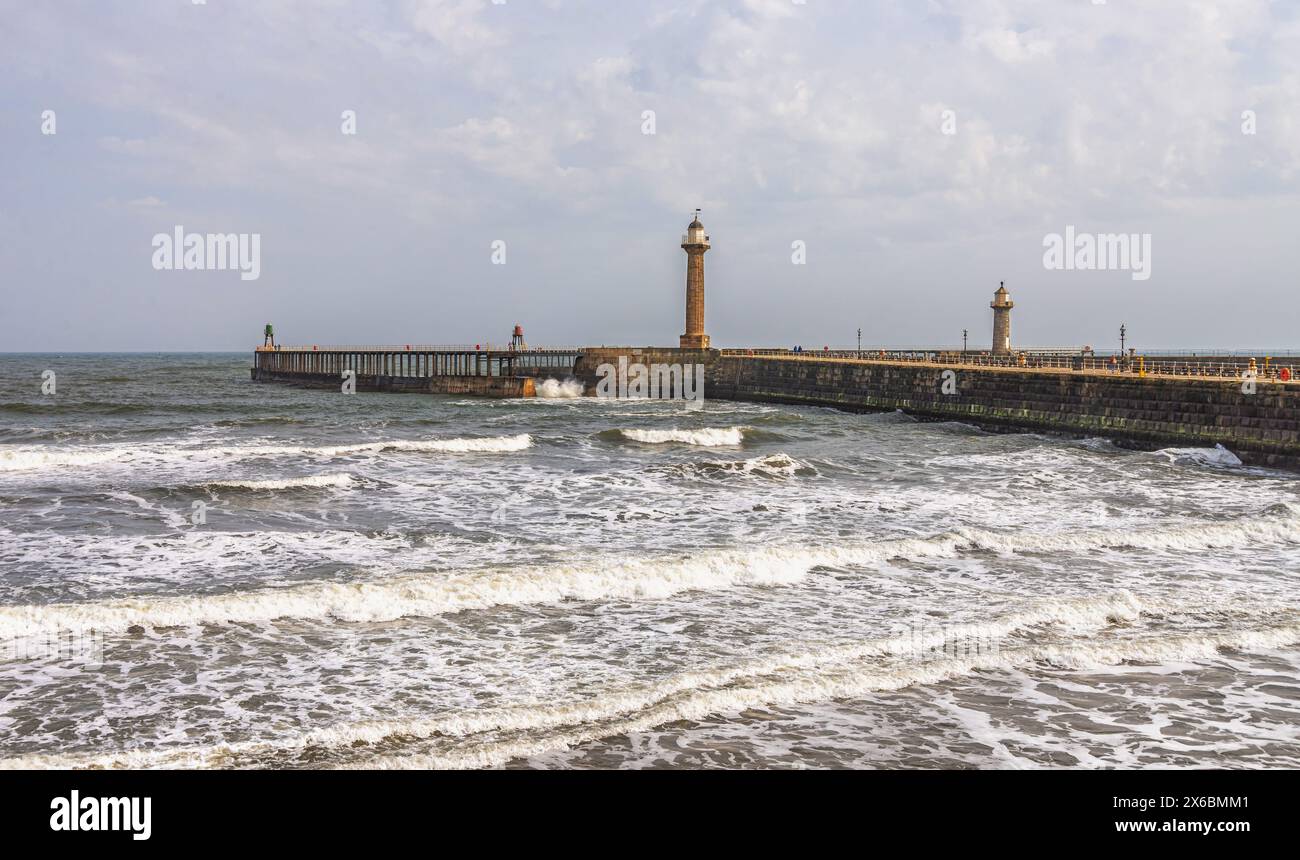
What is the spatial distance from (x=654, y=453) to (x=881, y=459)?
566 cm

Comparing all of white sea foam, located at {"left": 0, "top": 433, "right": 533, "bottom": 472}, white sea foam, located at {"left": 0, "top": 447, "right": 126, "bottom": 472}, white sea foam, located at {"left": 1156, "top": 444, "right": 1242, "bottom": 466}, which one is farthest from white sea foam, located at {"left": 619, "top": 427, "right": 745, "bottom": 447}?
white sea foam, located at {"left": 0, "top": 447, "right": 126, "bottom": 472}

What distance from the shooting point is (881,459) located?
22.8m

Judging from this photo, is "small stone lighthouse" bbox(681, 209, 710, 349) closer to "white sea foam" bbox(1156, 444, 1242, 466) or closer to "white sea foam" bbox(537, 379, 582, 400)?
"white sea foam" bbox(537, 379, 582, 400)

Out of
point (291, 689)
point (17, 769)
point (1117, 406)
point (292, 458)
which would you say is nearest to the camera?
point (17, 769)

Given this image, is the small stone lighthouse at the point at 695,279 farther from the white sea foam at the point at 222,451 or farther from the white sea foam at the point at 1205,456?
the white sea foam at the point at 1205,456

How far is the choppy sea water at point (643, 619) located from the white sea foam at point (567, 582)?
36 millimetres

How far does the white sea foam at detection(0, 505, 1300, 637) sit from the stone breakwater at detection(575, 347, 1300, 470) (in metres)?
10.5

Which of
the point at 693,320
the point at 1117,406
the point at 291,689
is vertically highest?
the point at 693,320

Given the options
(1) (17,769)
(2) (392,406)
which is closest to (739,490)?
(1) (17,769)

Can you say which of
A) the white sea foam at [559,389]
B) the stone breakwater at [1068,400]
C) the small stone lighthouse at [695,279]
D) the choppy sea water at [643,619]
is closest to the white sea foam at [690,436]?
the choppy sea water at [643,619]

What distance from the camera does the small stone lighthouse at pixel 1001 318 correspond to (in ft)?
176

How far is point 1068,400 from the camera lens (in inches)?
1118

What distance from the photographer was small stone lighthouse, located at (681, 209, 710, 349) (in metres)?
50.7
